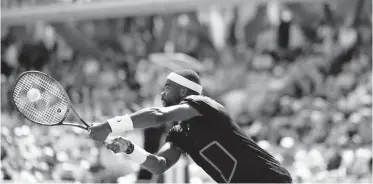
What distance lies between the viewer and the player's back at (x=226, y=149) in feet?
12.1

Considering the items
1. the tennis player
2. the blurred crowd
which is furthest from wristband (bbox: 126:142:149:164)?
the blurred crowd

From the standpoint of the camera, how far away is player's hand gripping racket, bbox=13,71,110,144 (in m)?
4.16

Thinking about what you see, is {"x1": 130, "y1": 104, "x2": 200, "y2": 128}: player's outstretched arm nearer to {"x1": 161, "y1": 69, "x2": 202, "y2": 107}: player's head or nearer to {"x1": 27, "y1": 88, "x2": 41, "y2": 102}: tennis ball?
{"x1": 161, "y1": 69, "x2": 202, "y2": 107}: player's head

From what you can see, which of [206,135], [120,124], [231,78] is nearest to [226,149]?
[206,135]

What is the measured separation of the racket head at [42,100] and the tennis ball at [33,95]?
39 mm

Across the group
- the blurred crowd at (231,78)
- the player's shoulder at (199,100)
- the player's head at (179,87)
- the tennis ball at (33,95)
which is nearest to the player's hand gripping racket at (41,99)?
the tennis ball at (33,95)

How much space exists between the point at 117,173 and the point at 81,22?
5026mm

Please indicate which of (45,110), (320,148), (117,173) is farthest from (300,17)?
(45,110)

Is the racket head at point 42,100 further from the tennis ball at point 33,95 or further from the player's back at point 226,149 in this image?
the player's back at point 226,149

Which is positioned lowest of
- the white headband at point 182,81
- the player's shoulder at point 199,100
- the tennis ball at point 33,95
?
the player's shoulder at point 199,100

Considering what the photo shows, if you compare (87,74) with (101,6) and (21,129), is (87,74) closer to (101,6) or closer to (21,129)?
(101,6)

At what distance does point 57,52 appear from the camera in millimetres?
11953

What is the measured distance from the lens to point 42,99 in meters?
4.24

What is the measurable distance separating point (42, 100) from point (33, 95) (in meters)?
0.10
